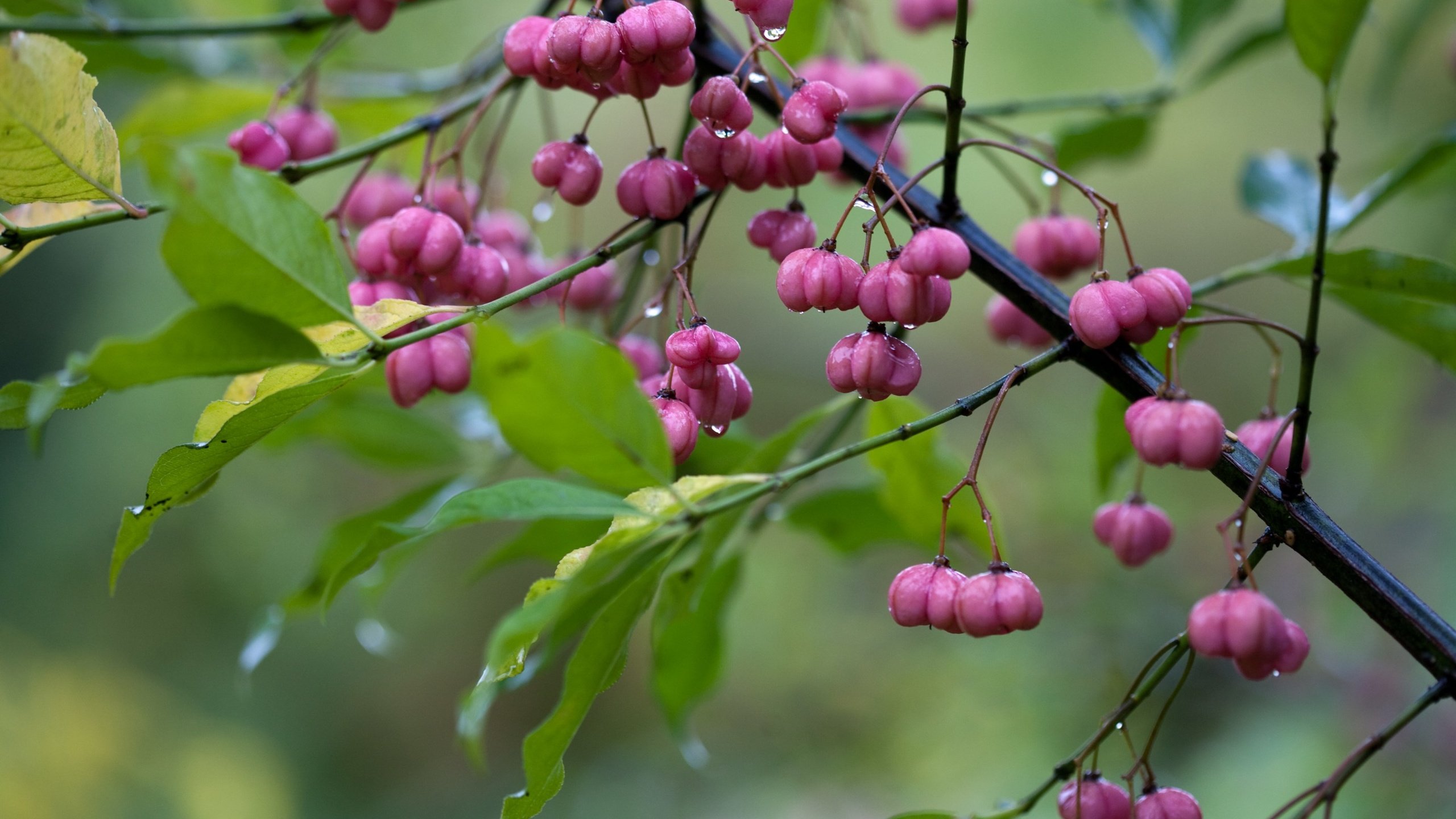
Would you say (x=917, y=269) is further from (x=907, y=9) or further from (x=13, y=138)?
(x=907, y=9)

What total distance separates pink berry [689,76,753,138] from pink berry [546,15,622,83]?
0.06m

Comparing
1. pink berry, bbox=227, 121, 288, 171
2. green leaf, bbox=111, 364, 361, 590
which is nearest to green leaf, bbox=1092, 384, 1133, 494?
green leaf, bbox=111, 364, 361, 590

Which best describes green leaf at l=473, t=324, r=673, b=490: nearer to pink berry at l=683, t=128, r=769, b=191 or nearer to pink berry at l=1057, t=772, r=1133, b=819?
pink berry at l=683, t=128, r=769, b=191

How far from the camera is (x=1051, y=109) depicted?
3.67 ft

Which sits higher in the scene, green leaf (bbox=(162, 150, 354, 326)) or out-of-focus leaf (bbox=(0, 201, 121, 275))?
green leaf (bbox=(162, 150, 354, 326))

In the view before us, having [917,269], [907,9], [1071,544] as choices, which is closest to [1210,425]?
[917,269]

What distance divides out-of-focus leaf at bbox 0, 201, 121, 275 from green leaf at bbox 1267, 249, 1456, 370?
0.88 metres

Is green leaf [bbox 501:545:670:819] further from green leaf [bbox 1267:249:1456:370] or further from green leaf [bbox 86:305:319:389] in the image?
green leaf [bbox 1267:249:1456:370]

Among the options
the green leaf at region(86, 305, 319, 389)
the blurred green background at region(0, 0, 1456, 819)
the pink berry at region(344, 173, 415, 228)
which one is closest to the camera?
the green leaf at region(86, 305, 319, 389)

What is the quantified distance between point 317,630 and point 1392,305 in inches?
116

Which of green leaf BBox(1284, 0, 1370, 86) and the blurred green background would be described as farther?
the blurred green background

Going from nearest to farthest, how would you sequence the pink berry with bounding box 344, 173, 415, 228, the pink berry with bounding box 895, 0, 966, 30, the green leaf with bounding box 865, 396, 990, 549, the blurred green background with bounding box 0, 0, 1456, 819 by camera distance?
the green leaf with bounding box 865, 396, 990, 549 < the pink berry with bounding box 344, 173, 415, 228 < the pink berry with bounding box 895, 0, 966, 30 < the blurred green background with bounding box 0, 0, 1456, 819

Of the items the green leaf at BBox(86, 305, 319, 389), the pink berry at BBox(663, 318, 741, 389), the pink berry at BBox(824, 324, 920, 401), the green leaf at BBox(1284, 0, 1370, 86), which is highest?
the green leaf at BBox(1284, 0, 1370, 86)

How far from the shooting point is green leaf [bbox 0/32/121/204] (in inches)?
23.6
